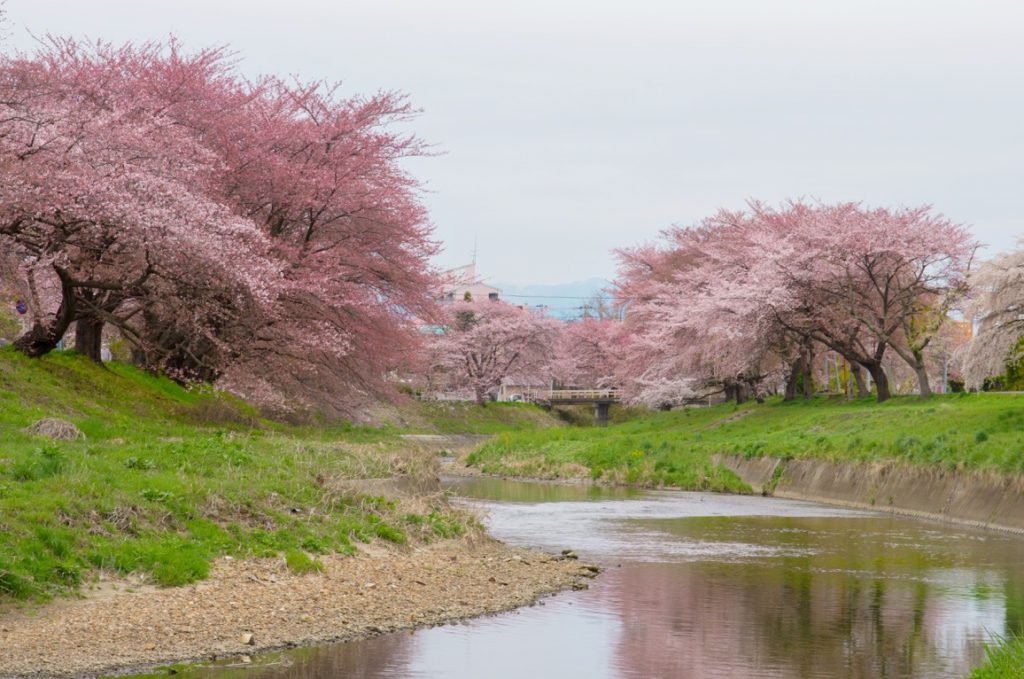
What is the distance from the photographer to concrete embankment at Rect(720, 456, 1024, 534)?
2741 cm

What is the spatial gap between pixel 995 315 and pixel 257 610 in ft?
82.7

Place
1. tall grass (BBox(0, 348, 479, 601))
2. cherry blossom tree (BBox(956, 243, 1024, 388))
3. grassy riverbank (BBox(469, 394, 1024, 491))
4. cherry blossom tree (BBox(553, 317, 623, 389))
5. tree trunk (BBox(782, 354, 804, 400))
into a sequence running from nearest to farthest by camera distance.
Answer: tall grass (BBox(0, 348, 479, 601))
grassy riverbank (BBox(469, 394, 1024, 491))
cherry blossom tree (BBox(956, 243, 1024, 388))
tree trunk (BBox(782, 354, 804, 400))
cherry blossom tree (BBox(553, 317, 623, 389))

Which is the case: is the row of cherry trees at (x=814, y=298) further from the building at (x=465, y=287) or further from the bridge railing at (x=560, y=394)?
the bridge railing at (x=560, y=394)

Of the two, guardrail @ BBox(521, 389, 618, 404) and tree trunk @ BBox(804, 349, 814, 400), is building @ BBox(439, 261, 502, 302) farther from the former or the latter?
tree trunk @ BBox(804, 349, 814, 400)

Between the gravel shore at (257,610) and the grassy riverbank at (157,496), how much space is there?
1.35ft

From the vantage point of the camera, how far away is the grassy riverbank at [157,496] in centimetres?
1338

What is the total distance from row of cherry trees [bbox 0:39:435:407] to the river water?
891 centimetres

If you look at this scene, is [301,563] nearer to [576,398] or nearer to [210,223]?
[210,223]

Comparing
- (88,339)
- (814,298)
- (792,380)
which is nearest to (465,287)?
(792,380)

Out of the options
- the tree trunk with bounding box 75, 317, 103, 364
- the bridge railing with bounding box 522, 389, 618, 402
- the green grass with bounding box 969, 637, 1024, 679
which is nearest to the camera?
the green grass with bounding box 969, 637, 1024, 679

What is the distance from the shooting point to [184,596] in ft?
43.3

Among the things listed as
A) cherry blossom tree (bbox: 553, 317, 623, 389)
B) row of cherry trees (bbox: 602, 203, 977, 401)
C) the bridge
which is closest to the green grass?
row of cherry trees (bbox: 602, 203, 977, 401)

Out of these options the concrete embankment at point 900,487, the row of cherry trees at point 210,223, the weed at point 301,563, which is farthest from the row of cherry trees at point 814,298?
the weed at point 301,563

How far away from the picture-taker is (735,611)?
16531mm
